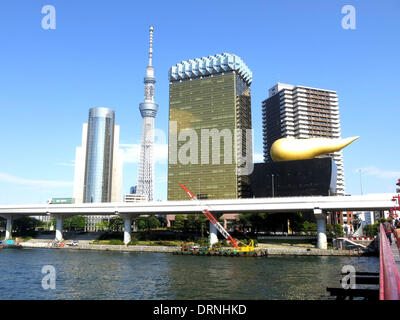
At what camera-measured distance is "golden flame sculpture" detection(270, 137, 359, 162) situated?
309 feet

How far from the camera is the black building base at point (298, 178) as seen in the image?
96062 millimetres

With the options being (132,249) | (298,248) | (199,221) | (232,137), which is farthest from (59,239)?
(232,137)

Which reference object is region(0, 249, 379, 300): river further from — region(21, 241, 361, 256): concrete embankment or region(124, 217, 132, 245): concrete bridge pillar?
A: region(124, 217, 132, 245): concrete bridge pillar

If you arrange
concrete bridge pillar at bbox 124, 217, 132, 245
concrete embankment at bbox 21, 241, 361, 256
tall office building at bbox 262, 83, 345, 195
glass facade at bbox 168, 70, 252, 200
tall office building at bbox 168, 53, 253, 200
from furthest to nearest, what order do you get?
tall office building at bbox 262, 83, 345, 195
tall office building at bbox 168, 53, 253, 200
glass facade at bbox 168, 70, 252, 200
concrete bridge pillar at bbox 124, 217, 132, 245
concrete embankment at bbox 21, 241, 361, 256

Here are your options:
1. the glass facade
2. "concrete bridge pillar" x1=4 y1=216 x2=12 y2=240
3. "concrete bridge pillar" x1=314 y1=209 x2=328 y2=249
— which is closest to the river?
"concrete bridge pillar" x1=314 y1=209 x2=328 y2=249

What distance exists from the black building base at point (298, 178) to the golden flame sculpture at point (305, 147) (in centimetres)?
158

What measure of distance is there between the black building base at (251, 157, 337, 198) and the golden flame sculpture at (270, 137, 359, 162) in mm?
1578

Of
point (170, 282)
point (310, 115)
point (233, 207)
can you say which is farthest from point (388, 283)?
point (310, 115)

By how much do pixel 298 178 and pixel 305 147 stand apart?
8.98 meters

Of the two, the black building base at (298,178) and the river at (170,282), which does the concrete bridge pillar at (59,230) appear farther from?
the black building base at (298,178)

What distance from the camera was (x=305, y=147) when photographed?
97125 mm

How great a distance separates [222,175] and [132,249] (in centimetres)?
10231

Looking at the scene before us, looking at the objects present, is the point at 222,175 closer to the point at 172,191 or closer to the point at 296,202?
the point at 172,191

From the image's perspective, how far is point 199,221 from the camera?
378 feet
